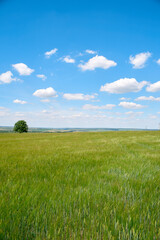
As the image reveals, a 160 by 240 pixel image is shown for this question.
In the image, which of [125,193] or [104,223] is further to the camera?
[125,193]

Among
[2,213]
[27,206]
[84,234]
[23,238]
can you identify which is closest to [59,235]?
[84,234]

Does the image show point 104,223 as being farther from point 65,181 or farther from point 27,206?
point 65,181

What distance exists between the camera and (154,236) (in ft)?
5.01

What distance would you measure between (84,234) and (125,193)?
1.39m

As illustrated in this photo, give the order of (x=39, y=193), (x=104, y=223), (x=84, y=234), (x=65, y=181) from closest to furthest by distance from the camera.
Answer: (x=84, y=234) < (x=104, y=223) < (x=39, y=193) < (x=65, y=181)

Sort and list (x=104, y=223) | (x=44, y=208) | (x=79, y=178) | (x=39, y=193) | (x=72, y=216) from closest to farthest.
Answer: (x=104, y=223) < (x=72, y=216) < (x=44, y=208) < (x=39, y=193) < (x=79, y=178)

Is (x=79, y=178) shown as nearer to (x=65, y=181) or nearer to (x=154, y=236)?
(x=65, y=181)

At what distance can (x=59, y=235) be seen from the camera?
1.55 meters

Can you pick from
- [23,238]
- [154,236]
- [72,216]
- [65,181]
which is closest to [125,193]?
[154,236]

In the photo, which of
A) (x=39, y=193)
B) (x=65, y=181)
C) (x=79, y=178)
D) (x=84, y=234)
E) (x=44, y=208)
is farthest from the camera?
(x=79, y=178)

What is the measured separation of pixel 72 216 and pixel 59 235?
0.34 m

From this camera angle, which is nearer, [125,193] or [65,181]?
[125,193]

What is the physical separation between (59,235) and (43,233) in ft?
0.67

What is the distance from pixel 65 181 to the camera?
3328 mm
